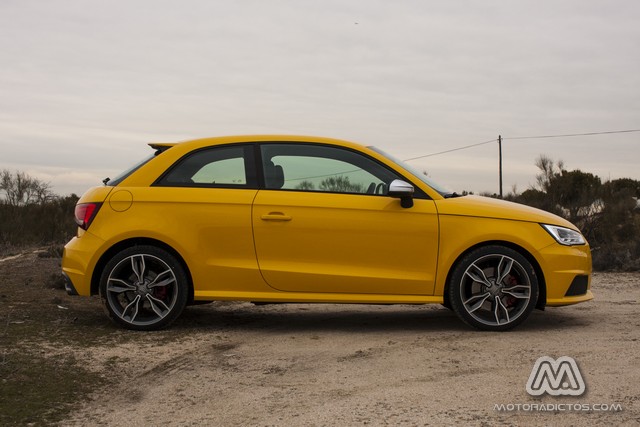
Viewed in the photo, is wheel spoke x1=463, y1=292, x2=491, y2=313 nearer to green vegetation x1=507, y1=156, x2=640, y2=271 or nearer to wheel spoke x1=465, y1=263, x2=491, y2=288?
wheel spoke x1=465, y1=263, x2=491, y2=288

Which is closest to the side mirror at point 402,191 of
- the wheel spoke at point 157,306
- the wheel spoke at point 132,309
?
the wheel spoke at point 157,306

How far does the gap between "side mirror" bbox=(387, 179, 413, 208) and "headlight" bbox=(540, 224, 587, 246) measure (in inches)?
49.5

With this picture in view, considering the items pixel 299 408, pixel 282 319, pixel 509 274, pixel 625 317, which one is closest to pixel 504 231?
pixel 509 274

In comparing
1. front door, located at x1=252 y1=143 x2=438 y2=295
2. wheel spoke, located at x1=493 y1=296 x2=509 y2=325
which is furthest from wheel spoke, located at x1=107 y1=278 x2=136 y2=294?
wheel spoke, located at x1=493 y1=296 x2=509 y2=325

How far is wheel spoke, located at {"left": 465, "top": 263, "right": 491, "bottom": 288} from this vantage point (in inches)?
303

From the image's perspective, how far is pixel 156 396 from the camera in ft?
18.3

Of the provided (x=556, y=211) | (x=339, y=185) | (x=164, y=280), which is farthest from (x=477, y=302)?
(x=556, y=211)

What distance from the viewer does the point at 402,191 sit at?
7516 mm

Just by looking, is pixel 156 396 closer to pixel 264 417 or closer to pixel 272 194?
A: pixel 264 417

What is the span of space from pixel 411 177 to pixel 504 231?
38.1 inches

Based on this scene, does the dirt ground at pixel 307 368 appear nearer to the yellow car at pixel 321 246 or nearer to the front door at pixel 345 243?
the yellow car at pixel 321 246

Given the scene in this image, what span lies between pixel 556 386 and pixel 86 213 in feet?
14.7

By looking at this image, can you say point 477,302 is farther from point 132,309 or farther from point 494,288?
point 132,309

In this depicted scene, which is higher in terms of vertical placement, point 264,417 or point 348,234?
point 348,234
